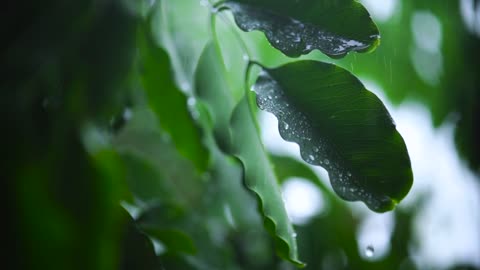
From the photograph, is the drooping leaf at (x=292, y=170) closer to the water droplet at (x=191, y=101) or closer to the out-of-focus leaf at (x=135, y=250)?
the water droplet at (x=191, y=101)

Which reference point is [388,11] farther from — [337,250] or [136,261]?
[136,261]

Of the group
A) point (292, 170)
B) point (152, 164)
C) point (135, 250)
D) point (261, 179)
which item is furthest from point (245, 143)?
point (292, 170)

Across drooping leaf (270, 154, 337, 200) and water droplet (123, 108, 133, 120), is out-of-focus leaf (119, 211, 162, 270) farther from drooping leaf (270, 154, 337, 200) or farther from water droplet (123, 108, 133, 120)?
drooping leaf (270, 154, 337, 200)

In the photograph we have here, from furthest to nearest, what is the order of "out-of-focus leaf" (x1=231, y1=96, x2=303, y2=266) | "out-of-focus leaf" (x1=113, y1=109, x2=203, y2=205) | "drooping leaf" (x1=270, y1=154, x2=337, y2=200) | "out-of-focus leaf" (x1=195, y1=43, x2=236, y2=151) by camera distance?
1. "drooping leaf" (x1=270, y1=154, x2=337, y2=200)
2. "out-of-focus leaf" (x1=113, y1=109, x2=203, y2=205)
3. "out-of-focus leaf" (x1=195, y1=43, x2=236, y2=151)
4. "out-of-focus leaf" (x1=231, y1=96, x2=303, y2=266)

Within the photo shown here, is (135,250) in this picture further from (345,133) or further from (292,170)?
(292,170)

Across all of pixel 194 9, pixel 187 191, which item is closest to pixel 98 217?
pixel 187 191

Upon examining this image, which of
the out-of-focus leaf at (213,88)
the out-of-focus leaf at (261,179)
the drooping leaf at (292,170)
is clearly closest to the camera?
the out-of-focus leaf at (261,179)

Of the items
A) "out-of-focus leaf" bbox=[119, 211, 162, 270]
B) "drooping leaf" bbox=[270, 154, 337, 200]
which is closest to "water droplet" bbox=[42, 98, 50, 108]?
"out-of-focus leaf" bbox=[119, 211, 162, 270]

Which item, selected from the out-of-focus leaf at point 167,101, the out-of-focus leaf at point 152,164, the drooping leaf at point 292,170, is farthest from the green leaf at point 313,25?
the drooping leaf at point 292,170
